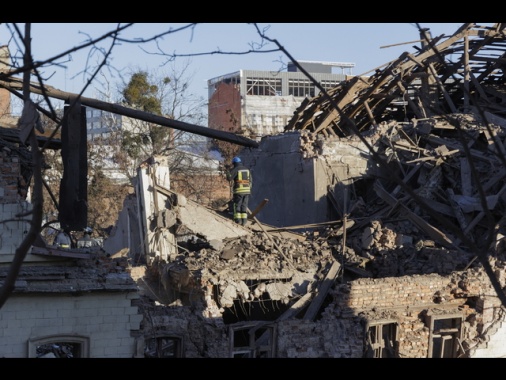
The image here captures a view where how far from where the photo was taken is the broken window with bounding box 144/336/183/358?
14438 millimetres

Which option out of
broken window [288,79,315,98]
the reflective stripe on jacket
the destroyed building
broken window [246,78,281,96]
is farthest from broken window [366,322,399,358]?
broken window [288,79,315,98]

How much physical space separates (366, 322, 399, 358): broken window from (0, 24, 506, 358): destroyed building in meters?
0.03

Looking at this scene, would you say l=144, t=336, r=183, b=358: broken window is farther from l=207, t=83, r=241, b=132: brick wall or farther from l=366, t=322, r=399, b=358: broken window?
l=207, t=83, r=241, b=132: brick wall

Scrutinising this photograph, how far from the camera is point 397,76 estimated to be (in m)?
22.4

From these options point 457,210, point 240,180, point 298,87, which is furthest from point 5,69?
point 298,87

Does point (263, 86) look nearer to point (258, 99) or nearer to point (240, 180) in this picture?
point (258, 99)

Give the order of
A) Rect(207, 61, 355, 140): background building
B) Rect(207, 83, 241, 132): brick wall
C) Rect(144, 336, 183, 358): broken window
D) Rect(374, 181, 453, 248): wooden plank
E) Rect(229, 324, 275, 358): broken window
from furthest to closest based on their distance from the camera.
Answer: Rect(207, 83, 241, 132): brick wall
Rect(207, 61, 355, 140): background building
Rect(374, 181, 453, 248): wooden plank
Rect(229, 324, 275, 358): broken window
Rect(144, 336, 183, 358): broken window

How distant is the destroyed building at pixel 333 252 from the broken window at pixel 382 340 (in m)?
0.03

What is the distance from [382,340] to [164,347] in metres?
4.03

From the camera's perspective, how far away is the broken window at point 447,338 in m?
16.6

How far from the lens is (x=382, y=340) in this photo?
16.0 metres

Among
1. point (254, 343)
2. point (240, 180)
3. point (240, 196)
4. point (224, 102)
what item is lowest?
point (254, 343)

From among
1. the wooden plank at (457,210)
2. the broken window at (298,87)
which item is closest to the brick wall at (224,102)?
the broken window at (298,87)
